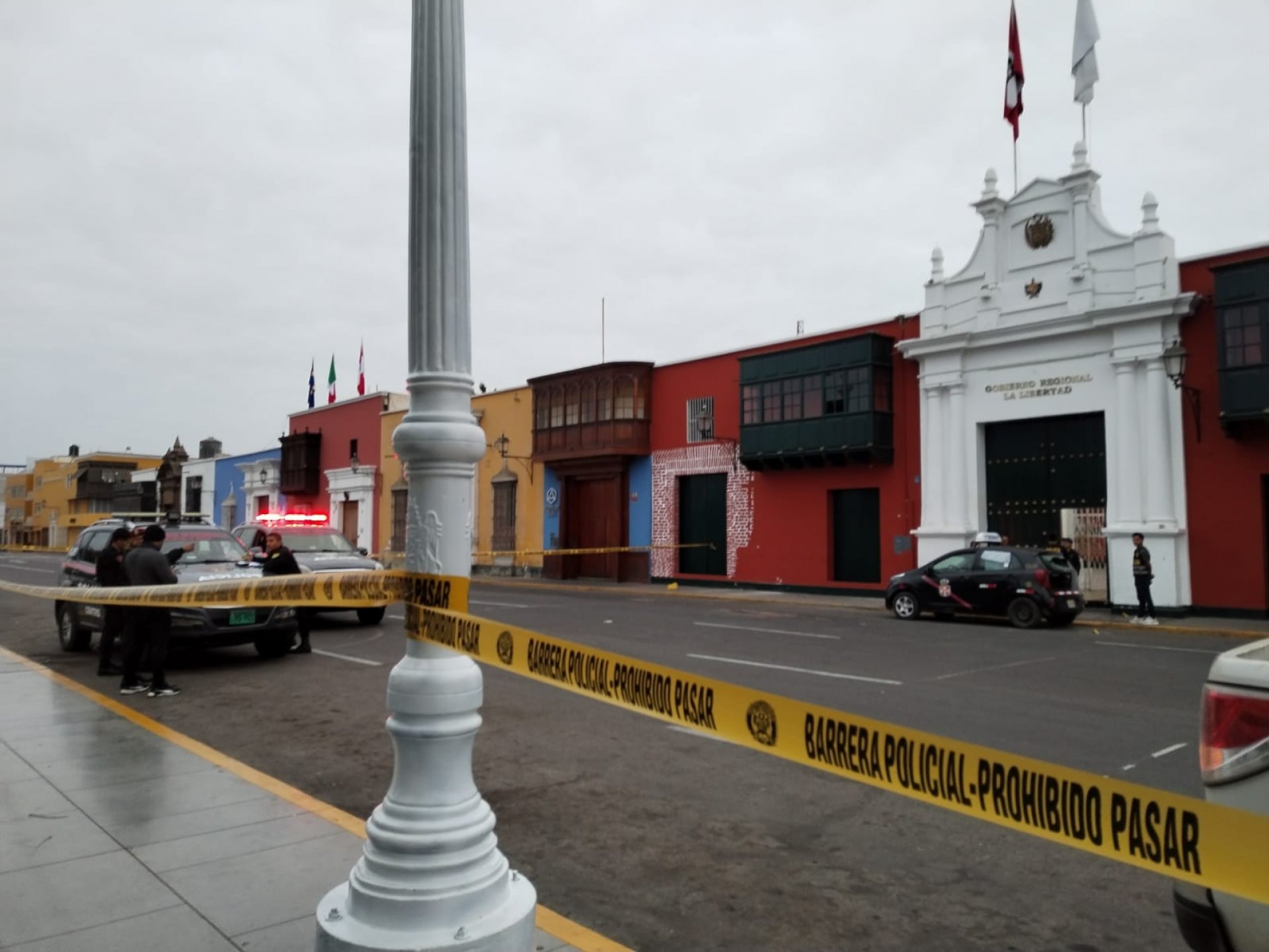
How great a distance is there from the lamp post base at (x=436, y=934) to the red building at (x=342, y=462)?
38.4 m

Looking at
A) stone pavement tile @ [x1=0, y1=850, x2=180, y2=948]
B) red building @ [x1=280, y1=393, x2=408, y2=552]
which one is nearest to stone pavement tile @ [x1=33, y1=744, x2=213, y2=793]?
stone pavement tile @ [x1=0, y1=850, x2=180, y2=948]

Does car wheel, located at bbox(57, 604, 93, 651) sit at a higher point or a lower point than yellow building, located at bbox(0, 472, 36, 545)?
lower

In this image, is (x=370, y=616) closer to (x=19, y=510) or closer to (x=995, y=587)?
(x=995, y=587)

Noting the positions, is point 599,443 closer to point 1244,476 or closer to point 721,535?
point 721,535

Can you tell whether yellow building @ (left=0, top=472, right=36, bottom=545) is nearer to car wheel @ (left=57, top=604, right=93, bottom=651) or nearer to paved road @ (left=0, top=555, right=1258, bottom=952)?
car wheel @ (left=57, top=604, right=93, bottom=651)

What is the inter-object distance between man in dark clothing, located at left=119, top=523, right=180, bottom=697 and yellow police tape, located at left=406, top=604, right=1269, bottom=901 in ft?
22.4

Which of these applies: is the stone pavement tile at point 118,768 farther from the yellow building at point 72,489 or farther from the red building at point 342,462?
the yellow building at point 72,489

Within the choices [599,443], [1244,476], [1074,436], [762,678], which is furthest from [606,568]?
[762,678]

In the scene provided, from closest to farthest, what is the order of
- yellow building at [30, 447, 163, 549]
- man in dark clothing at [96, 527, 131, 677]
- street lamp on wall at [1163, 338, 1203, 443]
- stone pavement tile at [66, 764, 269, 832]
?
stone pavement tile at [66, 764, 269, 832]
man in dark clothing at [96, 527, 131, 677]
street lamp on wall at [1163, 338, 1203, 443]
yellow building at [30, 447, 163, 549]

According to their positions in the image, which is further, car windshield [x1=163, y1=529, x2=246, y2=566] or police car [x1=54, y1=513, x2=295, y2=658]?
car windshield [x1=163, y1=529, x2=246, y2=566]

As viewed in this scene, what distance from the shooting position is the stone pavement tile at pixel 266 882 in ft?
12.5

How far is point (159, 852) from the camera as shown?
179 inches

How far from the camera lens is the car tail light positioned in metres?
2.33

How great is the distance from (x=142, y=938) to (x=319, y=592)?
173 cm
